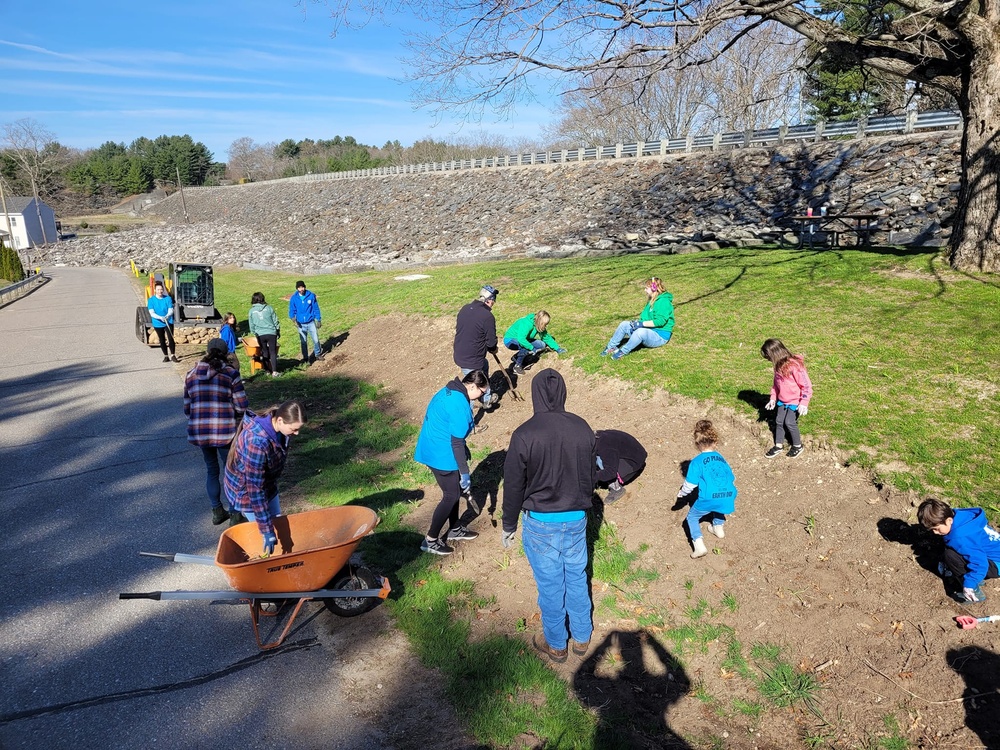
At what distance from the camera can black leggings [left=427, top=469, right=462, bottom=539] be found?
6261 millimetres

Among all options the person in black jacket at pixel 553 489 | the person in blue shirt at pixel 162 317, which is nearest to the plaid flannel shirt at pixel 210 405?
the person in black jacket at pixel 553 489

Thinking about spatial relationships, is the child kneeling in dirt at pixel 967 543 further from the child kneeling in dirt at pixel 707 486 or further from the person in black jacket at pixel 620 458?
the person in black jacket at pixel 620 458

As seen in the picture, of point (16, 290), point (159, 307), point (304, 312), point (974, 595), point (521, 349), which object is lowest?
point (974, 595)

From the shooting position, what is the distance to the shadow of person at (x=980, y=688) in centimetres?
419

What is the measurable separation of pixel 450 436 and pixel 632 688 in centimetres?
268

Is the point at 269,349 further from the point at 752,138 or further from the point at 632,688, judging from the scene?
the point at 752,138

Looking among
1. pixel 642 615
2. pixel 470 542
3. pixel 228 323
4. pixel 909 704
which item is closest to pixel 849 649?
pixel 909 704

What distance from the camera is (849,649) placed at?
16.3 feet

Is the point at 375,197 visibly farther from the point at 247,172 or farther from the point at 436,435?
the point at 247,172

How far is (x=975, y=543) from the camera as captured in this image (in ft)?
15.5

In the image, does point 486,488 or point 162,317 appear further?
point 162,317

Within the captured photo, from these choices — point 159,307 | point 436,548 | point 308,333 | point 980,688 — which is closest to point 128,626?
point 436,548

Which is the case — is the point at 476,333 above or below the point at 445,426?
above

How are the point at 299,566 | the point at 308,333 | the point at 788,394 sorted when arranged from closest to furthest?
the point at 299,566, the point at 788,394, the point at 308,333
